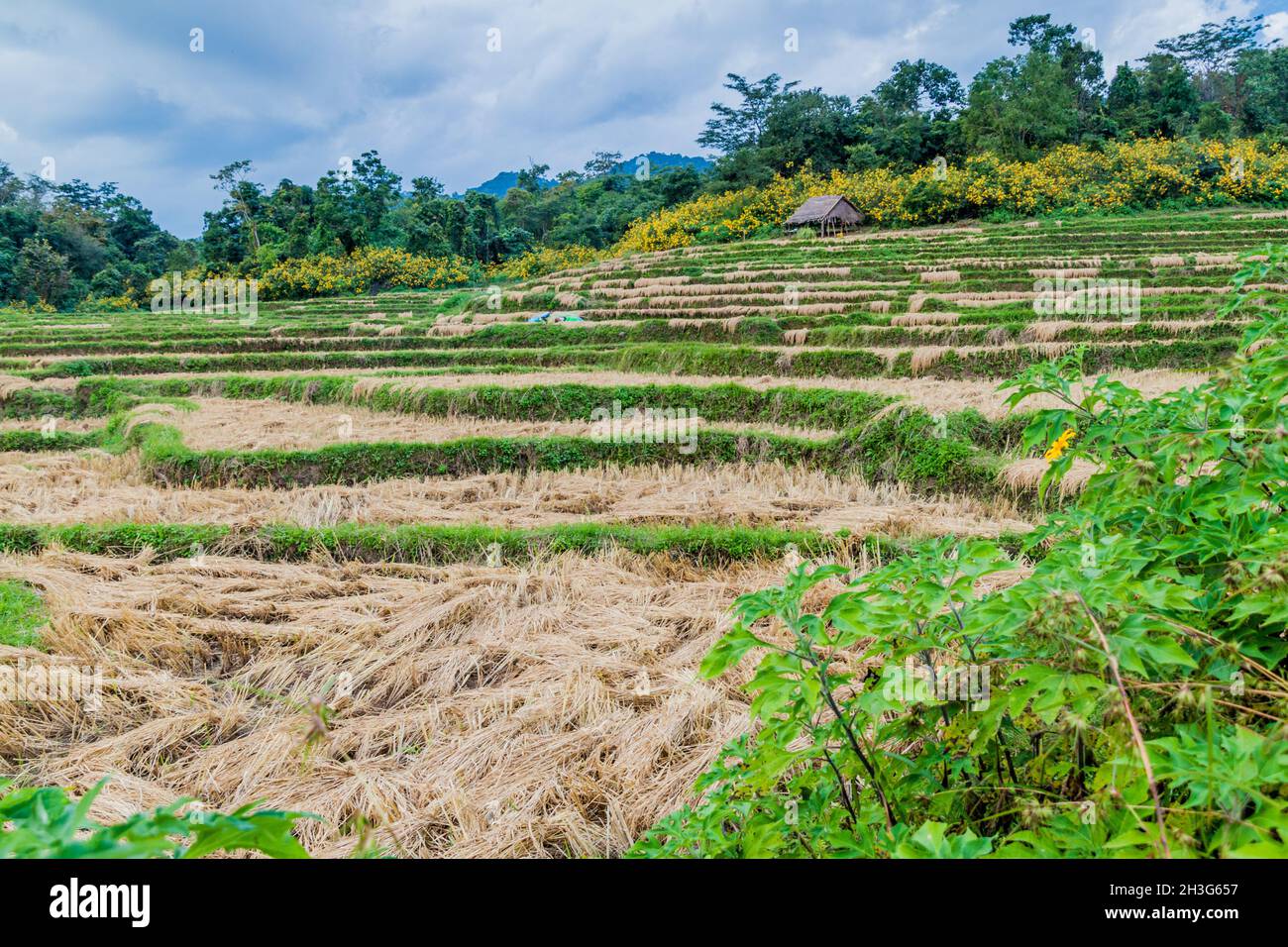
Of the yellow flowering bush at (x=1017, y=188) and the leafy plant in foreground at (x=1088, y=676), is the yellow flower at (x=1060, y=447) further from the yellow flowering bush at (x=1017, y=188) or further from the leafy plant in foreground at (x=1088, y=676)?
the yellow flowering bush at (x=1017, y=188)

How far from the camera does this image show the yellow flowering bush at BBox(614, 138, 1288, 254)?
98.6 ft

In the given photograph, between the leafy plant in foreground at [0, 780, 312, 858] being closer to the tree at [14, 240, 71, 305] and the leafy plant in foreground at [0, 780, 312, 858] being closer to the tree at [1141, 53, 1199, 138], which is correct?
the tree at [1141, 53, 1199, 138]

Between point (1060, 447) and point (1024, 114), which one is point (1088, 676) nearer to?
point (1060, 447)

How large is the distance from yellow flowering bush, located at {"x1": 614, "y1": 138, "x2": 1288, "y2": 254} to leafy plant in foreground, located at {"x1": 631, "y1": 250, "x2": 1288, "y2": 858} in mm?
34796

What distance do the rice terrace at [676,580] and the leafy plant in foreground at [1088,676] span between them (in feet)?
0.03

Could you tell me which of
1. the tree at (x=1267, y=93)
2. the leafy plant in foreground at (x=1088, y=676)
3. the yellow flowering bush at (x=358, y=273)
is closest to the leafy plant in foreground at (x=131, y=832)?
the leafy plant in foreground at (x=1088, y=676)

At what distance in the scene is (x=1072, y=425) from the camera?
1.87 metres

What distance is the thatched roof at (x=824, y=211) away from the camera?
109 feet

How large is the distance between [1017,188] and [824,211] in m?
8.04

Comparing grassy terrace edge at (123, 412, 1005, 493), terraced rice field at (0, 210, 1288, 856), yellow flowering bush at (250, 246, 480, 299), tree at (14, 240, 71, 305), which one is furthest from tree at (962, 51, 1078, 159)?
tree at (14, 240, 71, 305)

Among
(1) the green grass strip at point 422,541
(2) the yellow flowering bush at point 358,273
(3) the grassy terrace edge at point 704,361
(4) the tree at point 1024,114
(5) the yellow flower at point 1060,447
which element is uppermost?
(4) the tree at point 1024,114

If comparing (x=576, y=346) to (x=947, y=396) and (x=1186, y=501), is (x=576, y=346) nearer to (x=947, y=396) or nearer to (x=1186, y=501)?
(x=947, y=396)

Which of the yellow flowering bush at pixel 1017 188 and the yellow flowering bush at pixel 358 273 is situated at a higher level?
the yellow flowering bush at pixel 1017 188

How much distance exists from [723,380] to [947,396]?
10.3 ft
